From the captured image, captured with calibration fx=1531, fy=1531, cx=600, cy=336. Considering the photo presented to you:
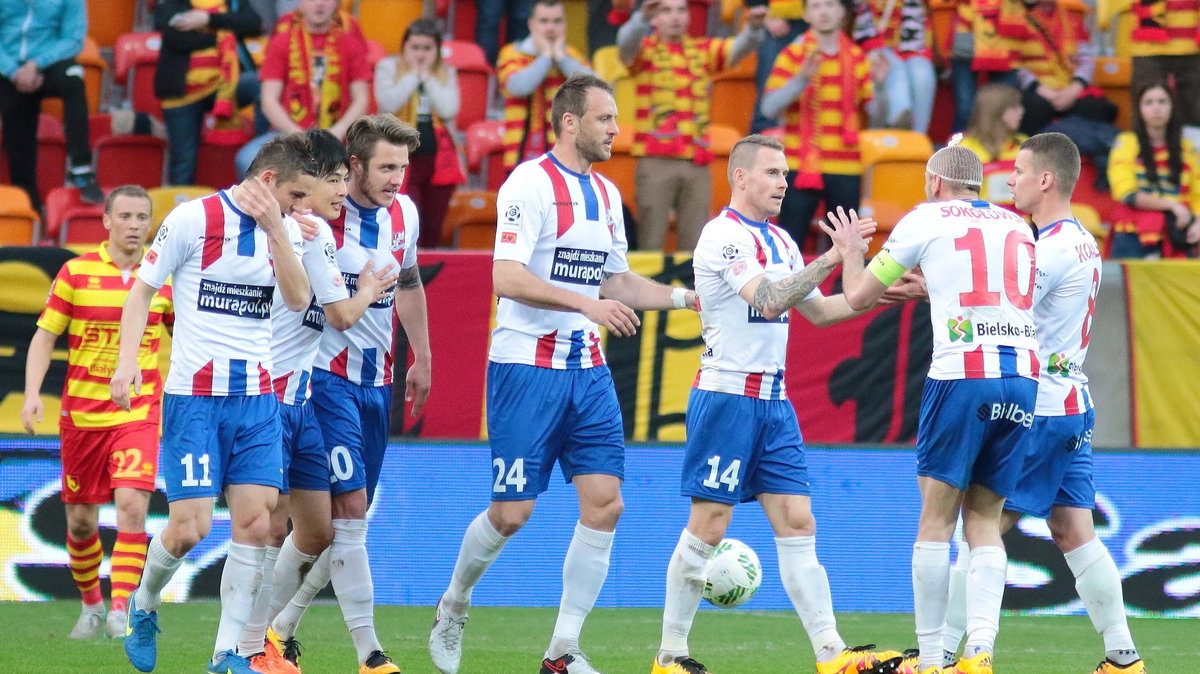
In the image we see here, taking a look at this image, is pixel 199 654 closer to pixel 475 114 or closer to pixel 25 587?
pixel 25 587

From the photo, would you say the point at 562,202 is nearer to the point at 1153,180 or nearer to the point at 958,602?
the point at 958,602

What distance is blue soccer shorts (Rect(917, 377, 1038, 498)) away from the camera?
663 centimetres

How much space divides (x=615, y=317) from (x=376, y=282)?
3.70 ft

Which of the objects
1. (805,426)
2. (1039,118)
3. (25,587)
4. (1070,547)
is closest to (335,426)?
(1070,547)

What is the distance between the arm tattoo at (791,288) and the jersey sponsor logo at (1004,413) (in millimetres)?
899

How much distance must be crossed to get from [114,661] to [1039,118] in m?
9.22

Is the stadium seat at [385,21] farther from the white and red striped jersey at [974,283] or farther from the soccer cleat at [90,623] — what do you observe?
the white and red striped jersey at [974,283]

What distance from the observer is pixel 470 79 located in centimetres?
1464

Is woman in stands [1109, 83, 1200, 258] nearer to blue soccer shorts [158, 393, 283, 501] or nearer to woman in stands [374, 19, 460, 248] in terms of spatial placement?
woman in stands [374, 19, 460, 248]

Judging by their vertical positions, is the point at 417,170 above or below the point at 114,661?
above

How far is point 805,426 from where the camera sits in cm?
1143

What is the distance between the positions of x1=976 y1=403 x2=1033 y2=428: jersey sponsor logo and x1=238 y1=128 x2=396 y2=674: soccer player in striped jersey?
2688 millimetres

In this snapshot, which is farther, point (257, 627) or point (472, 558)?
point (472, 558)

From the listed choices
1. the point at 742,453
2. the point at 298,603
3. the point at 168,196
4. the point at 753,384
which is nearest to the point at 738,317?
the point at 753,384
